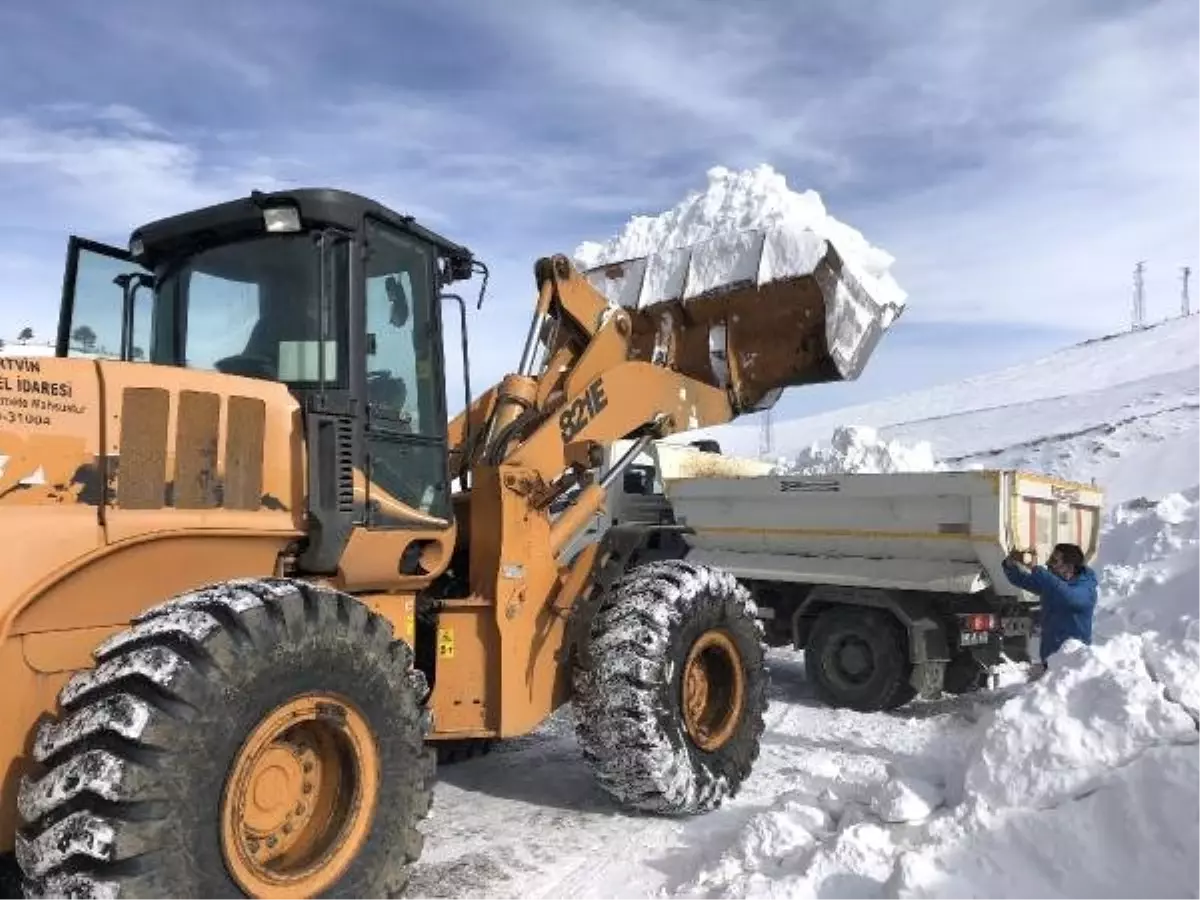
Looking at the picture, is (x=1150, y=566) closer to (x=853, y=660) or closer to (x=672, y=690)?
(x=853, y=660)

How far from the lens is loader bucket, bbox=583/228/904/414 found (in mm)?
5859

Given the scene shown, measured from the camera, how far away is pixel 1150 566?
12.4m

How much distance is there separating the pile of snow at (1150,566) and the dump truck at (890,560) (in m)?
1.90

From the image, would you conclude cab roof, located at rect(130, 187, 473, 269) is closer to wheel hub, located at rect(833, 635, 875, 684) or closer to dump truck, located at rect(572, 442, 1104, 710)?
dump truck, located at rect(572, 442, 1104, 710)

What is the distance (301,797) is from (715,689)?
2837 millimetres

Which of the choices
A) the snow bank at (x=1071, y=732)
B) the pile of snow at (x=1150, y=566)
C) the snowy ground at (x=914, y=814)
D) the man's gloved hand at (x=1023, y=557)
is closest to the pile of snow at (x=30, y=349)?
the snowy ground at (x=914, y=814)

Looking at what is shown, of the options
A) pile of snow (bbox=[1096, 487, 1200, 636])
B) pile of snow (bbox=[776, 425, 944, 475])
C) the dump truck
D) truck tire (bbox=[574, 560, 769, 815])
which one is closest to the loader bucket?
truck tire (bbox=[574, 560, 769, 815])

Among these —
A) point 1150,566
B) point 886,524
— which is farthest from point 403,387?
point 1150,566

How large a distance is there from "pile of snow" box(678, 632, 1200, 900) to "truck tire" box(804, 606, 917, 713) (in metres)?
3.70

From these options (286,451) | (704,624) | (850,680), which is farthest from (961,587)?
(286,451)

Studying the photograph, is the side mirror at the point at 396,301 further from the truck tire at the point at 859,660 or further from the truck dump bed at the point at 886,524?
the truck tire at the point at 859,660

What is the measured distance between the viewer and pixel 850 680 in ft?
27.7

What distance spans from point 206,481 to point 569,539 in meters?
2.40

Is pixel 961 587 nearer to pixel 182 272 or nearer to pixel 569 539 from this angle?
pixel 569 539
